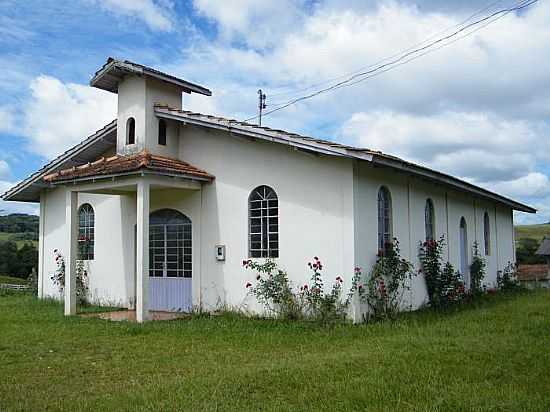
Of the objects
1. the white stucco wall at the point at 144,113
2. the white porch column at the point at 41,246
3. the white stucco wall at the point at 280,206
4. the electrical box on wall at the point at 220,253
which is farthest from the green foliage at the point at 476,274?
the white porch column at the point at 41,246

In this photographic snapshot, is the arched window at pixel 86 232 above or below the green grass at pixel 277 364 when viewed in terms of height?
above

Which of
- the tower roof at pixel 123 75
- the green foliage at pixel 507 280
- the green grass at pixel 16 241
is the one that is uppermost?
the tower roof at pixel 123 75

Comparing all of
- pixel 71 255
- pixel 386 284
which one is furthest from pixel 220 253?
pixel 386 284

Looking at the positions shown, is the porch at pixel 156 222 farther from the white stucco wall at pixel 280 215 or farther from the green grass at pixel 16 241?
the green grass at pixel 16 241

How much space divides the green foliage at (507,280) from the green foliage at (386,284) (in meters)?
9.38

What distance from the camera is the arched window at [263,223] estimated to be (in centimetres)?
1283

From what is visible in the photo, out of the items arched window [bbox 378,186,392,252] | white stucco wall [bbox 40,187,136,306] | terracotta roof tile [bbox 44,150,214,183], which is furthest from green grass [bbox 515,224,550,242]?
terracotta roof tile [bbox 44,150,214,183]

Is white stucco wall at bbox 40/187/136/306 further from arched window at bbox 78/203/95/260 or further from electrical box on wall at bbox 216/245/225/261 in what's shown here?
electrical box on wall at bbox 216/245/225/261

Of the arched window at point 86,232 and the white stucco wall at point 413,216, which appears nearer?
the white stucco wall at point 413,216

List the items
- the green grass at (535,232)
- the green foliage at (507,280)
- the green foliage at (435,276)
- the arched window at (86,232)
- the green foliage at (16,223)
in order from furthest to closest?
the green grass at (535,232), the green foliage at (16,223), the green foliage at (507,280), the arched window at (86,232), the green foliage at (435,276)

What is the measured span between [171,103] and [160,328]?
6048 millimetres

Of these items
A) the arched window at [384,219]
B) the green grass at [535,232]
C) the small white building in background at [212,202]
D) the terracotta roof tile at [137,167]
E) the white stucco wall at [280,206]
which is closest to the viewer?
the white stucco wall at [280,206]

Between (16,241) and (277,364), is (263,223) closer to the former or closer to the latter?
(277,364)

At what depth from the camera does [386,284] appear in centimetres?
1264
